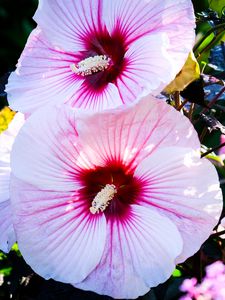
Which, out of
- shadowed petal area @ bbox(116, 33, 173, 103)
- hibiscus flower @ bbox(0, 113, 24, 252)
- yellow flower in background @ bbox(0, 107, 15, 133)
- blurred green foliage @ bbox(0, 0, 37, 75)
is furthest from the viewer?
blurred green foliage @ bbox(0, 0, 37, 75)

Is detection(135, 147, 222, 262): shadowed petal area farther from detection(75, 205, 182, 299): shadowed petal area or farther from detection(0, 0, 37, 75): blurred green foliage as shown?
detection(0, 0, 37, 75): blurred green foliage

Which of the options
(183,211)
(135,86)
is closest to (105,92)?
(135,86)

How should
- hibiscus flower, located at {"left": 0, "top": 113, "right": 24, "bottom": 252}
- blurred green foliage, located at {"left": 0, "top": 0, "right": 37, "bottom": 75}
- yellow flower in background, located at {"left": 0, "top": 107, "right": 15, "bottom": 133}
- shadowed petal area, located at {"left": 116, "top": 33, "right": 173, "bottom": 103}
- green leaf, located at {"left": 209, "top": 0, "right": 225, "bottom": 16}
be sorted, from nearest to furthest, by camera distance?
shadowed petal area, located at {"left": 116, "top": 33, "right": 173, "bottom": 103} → hibiscus flower, located at {"left": 0, "top": 113, "right": 24, "bottom": 252} → green leaf, located at {"left": 209, "top": 0, "right": 225, "bottom": 16} → yellow flower in background, located at {"left": 0, "top": 107, "right": 15, "bottom": 133} → blurred green foliage, located at {"left": 0, "top": 0, "right": 37, "bottom": 75}

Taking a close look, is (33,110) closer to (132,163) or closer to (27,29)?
(132,163)

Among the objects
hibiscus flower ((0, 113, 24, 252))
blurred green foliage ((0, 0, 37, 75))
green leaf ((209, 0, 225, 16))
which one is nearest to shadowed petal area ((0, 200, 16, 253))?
hibiscus flower ((0, 113, 24, 252))

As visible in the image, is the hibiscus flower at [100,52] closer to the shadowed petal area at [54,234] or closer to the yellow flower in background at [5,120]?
the shadowed petal area at [54,234]
